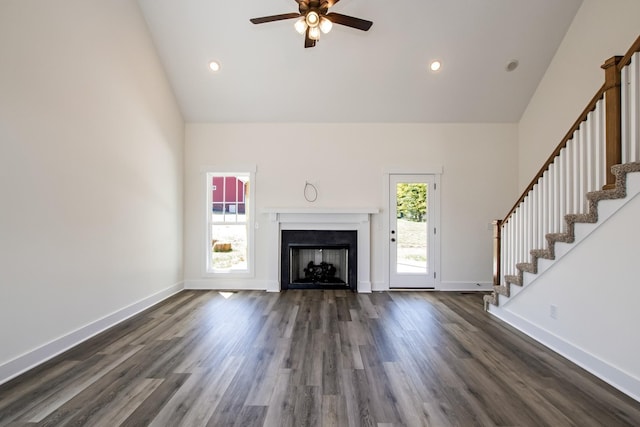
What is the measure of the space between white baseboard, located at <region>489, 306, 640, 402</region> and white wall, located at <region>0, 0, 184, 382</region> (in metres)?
4.77

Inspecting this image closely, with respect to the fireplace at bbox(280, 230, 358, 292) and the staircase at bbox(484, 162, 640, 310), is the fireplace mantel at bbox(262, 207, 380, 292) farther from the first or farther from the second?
the staircase at bbox(484, 162, 640, 310)

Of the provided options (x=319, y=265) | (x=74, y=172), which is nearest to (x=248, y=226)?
(x=319, y=265)

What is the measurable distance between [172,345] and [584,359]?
12.6 feet

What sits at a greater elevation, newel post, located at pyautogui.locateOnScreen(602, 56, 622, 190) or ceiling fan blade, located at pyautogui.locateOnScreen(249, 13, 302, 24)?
ceiling fan blade, located at pyautogui.locateOnScreen(249, 13, 302, 24)

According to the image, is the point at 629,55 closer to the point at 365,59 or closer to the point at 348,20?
the point at 348,20

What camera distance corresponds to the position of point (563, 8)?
4191mm

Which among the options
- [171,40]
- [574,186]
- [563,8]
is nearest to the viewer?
[574,186]

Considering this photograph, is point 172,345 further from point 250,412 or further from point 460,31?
point 460,31

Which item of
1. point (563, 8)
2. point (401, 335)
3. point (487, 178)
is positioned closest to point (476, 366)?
point (401, 335)

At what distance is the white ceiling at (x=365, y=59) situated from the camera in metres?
4.18

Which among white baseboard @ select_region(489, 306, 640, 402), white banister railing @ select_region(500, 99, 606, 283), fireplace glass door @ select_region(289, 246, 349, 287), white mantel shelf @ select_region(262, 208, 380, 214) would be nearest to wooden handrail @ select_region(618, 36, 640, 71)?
white banister railing @ select_region(500, 99, 606, 283)

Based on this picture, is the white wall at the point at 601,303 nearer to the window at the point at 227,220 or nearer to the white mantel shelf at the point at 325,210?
the white mantel shelf at the point at 325,210

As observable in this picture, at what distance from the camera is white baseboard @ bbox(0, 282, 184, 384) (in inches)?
97.3

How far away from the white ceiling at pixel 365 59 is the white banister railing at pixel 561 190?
7.25 ft
